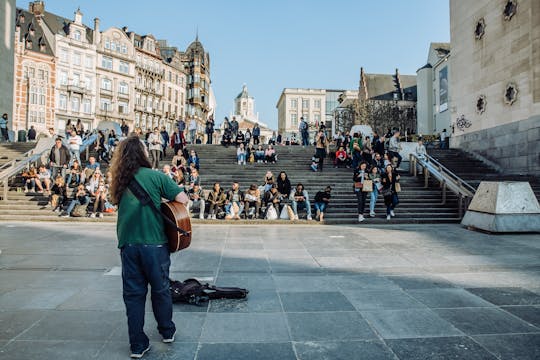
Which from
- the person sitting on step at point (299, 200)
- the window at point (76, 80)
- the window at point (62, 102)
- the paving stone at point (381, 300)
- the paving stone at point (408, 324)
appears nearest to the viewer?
the paving stone at point (408, 324)

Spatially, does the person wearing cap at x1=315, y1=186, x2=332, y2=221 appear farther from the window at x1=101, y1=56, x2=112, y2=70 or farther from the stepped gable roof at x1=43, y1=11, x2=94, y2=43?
the window at x1=101, y1=56, x2=112, y2=70

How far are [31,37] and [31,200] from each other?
4701 centimetres

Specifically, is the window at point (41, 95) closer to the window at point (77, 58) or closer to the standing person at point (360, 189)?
the window at point (77, 58)

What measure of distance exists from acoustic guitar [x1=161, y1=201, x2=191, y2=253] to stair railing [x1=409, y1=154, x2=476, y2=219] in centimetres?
1196

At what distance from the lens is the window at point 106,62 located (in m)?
58.8

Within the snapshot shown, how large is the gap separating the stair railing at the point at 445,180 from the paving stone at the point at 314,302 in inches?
392

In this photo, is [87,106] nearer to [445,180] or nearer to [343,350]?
[445,180]

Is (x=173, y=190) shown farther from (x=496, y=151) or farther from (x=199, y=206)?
(x=496, y=151)

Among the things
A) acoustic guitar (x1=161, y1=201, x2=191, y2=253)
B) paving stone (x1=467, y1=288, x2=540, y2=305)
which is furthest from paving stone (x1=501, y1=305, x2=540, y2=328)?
acoustic guitar (x1=161, y1=201, x2=191, y2=253)

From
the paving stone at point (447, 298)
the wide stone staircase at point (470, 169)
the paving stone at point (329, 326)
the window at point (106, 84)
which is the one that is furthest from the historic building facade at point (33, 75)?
the paving stone at point (447, 298)

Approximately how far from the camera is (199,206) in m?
13.1

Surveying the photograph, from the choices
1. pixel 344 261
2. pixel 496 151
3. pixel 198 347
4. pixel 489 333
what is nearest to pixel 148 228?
pixel 198 347

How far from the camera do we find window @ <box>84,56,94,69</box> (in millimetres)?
56181

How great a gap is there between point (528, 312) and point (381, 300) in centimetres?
154
